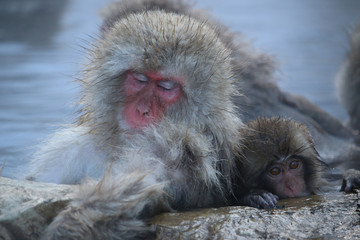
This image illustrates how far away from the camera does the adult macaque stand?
348 centimetres

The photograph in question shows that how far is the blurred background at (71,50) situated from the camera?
572 cm

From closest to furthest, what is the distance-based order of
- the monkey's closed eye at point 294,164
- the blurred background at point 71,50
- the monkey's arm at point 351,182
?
the monkey's arm at point 351,182
the monkey's closed eye at point 294,164
the blurred background at point 71,50

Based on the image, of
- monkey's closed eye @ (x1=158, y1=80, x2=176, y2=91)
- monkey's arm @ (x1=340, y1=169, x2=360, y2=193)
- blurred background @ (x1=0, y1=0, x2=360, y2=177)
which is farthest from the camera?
blurred background @ (x1=0, y1=0, x2=360, y2=177)

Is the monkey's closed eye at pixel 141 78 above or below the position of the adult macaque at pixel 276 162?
above

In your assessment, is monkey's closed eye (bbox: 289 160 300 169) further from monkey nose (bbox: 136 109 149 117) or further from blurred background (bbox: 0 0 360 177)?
blurred background (bbox: 0 0 360 177)

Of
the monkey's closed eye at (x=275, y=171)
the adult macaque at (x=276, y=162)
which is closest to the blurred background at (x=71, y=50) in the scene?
the adult macaque at (x=276, y=162)

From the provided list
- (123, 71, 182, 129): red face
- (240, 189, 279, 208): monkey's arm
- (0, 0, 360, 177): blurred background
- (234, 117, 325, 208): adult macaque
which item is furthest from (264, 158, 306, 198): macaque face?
(0, 0, 360, 177): blurred background

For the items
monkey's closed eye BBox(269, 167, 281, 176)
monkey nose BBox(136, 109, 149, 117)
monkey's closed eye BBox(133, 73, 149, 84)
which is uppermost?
monkey's closed eye BBox(133, 73, 149, 84)

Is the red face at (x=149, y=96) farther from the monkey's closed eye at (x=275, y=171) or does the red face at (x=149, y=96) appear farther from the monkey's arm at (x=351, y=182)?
the monkey's arm at (x=351, y=182)

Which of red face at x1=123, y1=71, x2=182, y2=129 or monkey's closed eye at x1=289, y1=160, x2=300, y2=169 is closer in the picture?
red face at x1=123, y1=71, x2=182, y2=129

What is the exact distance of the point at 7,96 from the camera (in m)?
6.76

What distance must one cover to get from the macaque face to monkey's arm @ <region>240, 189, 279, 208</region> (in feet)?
0.61

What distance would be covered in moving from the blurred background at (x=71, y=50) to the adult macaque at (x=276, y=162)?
118 cm

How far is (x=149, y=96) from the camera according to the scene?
3.15 m
